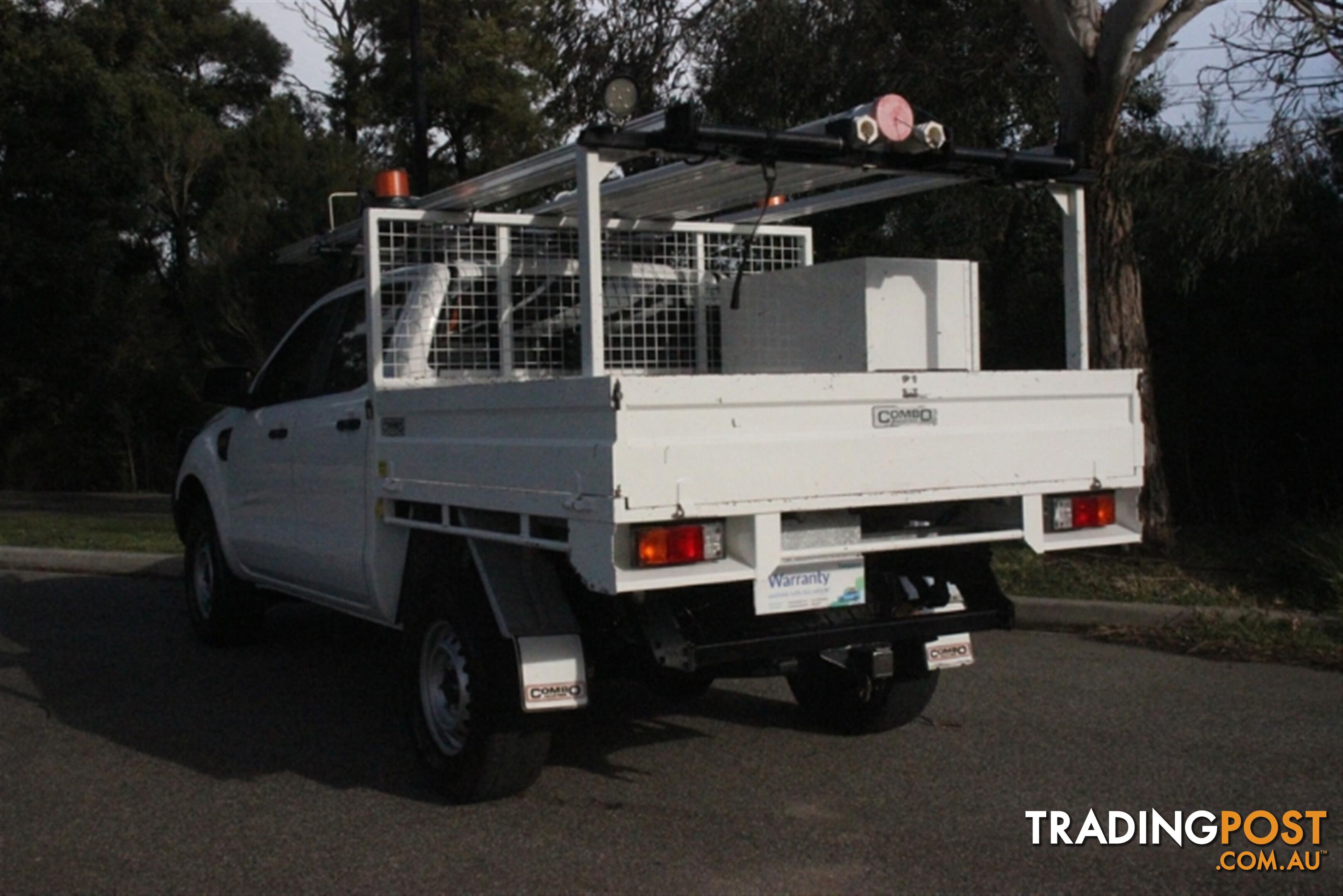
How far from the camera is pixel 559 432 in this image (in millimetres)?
4809

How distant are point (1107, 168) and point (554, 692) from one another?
6777mm

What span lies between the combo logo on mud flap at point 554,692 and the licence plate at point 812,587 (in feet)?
2.35

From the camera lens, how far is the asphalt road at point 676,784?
477 cm

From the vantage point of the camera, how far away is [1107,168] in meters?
10.2

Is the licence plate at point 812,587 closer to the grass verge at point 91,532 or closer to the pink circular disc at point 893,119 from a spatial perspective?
the pink circular disc at point 893,119

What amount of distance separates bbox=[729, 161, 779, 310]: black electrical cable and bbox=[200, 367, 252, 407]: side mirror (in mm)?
2698

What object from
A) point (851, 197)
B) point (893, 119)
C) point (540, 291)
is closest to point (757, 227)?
point (893, 119)

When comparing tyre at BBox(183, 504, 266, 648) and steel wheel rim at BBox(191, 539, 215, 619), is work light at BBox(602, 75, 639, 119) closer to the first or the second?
tyre at BBox(183, 504, 266, 648)

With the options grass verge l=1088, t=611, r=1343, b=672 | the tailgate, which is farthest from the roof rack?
grass verge l=1088, t=611, r=1343, b=672

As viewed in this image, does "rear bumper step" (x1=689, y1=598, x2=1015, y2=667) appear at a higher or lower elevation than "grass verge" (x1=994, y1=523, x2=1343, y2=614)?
higher

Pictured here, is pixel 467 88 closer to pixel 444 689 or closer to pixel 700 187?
pixel 700 187

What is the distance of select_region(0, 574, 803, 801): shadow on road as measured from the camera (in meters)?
6.21

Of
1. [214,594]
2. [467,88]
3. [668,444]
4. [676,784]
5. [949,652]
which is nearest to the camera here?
[668,444]

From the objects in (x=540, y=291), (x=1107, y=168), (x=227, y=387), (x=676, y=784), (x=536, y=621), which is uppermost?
(x=1107, y=168)
